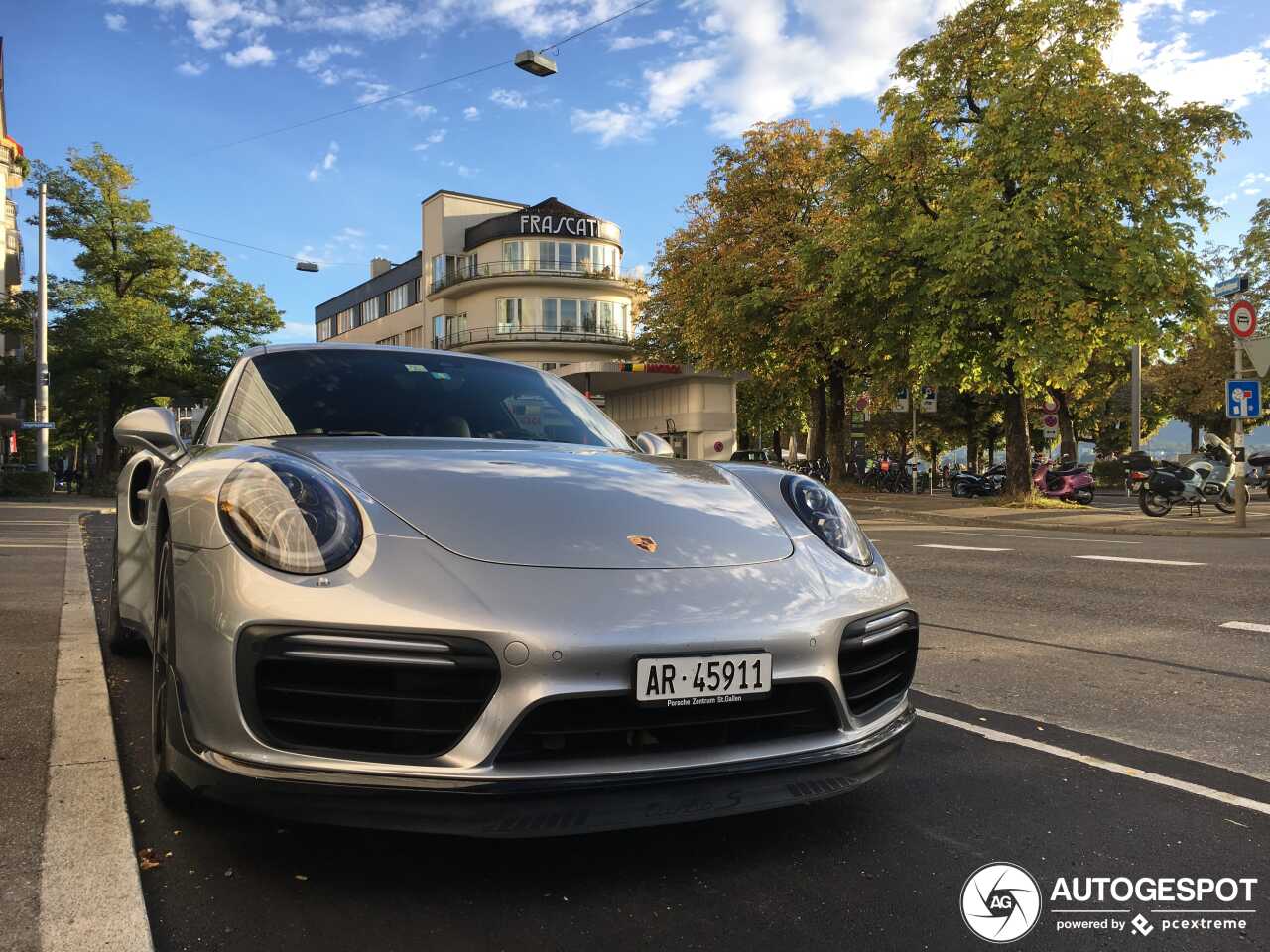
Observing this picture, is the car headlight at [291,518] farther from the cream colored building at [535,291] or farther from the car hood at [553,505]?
the cream colored building at [535,291]

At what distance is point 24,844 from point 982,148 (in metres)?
20.6

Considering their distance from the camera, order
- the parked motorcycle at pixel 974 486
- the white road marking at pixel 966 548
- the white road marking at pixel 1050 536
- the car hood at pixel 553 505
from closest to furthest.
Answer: the car hood at pixel 553 505
the white road marking at pixel 966 548
the white road marking at pixel 1050 536
the parked motorcycle at pixel 974 486

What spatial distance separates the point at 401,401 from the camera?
3.50 metres

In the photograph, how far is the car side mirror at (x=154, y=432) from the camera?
10.5 ft

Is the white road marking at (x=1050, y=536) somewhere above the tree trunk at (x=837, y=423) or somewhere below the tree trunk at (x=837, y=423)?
below

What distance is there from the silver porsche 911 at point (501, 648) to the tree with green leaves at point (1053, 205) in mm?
17310

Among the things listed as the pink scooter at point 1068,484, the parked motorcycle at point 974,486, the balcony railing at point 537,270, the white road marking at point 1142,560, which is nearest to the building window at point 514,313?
the balcony railing at point 537,270

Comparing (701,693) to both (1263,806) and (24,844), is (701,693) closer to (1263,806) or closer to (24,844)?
(24,844)

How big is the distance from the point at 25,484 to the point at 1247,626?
89.5 ft

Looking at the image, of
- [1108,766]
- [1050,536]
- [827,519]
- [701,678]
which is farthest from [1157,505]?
[701,678]

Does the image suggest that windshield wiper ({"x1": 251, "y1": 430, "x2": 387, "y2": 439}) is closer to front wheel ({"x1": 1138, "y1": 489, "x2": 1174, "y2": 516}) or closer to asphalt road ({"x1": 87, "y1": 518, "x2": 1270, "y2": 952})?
asphalt road ({"x1": 87, "y1": 518, "x2": 1270, "y2": 952})

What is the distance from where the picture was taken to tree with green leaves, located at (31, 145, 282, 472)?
29.8m

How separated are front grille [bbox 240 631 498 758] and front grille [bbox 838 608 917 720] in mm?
919

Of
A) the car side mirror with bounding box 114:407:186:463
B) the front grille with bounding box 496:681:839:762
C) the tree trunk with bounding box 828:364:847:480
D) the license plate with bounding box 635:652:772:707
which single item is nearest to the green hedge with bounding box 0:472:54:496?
the tree trunk with bounding box 828:364:847:480
